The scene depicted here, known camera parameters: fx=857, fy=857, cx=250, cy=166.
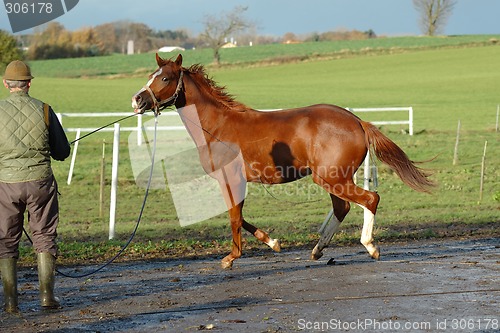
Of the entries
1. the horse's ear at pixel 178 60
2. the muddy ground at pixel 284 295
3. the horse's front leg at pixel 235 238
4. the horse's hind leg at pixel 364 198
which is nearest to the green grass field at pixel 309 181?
the horse's front leg at pixel 235 238

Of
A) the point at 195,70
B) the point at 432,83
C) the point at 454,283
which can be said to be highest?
the point at 195,70

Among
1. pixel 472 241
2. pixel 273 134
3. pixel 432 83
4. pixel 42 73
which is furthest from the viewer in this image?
pixel 42 73

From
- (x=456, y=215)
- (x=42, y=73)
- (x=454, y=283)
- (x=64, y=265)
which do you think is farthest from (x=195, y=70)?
(x=42, y=73)

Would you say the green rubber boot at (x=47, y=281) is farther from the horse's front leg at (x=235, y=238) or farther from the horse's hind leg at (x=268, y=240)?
the horse's hind leg at (x=268, y=240)

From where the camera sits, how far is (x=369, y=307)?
24.5ft

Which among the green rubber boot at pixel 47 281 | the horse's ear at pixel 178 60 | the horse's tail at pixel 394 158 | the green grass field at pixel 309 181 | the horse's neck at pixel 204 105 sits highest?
the horse's ear at pixel 178 60

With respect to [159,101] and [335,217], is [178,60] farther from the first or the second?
[335,217]

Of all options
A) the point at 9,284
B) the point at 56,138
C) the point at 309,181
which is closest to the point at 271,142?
the point at 56,138

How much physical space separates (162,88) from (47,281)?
3359mm

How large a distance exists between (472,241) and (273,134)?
3.69 metres

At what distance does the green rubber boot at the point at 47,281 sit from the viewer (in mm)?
7715

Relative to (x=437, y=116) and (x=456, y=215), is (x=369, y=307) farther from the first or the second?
(x=437, y=116)

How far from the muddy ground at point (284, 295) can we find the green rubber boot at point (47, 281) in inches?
4.2

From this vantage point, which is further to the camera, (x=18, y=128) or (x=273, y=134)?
(x=273, y=134)
